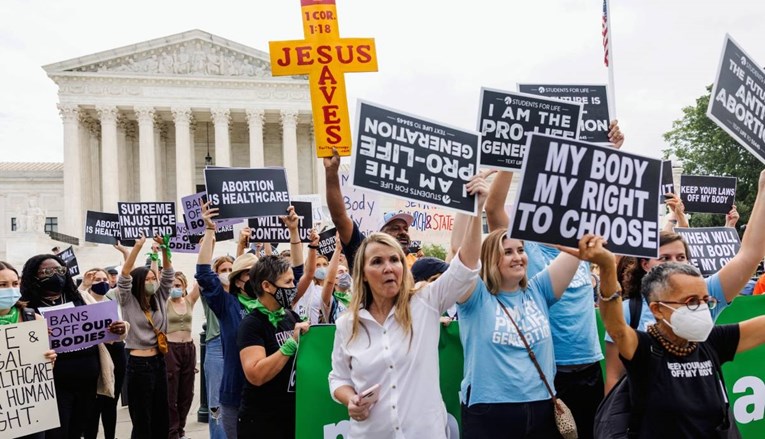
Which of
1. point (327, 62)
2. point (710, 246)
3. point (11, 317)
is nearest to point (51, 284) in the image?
point (11, 317)

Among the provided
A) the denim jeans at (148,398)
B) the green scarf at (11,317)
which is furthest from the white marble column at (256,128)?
the green scarf at (11,317)

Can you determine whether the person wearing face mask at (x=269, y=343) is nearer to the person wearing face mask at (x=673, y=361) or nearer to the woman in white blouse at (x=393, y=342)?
the woman in white blouse at (x=393, y=342)

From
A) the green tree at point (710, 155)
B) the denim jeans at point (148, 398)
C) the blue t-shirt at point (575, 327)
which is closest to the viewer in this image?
the blue t-shirt at point (575, 327)

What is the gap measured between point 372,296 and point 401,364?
15.5 inches

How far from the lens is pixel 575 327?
4.04m

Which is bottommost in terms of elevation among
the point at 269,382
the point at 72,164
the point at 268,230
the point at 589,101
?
the point at 269,382

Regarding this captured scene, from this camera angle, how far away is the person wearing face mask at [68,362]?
17.5 ft

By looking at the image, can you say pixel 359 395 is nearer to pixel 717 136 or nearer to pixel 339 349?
pixel 339 349

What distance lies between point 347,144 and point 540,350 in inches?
→ 113

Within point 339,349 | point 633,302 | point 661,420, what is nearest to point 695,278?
point 661,420

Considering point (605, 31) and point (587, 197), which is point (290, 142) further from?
point (587, 197)

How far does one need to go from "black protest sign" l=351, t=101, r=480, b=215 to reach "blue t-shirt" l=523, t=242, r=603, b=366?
3.06ft

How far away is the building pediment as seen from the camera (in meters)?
47.2

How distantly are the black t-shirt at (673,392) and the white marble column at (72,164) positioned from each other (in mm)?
47680
